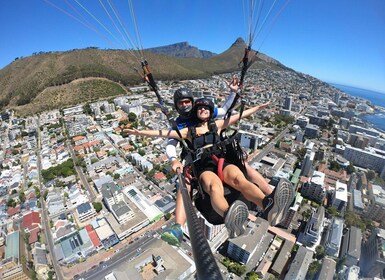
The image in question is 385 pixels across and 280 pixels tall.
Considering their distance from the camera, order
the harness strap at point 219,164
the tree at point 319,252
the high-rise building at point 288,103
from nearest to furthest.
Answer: the harness strap at point 219,164
the tree at point 319,252
the high-rise building at point 288,103

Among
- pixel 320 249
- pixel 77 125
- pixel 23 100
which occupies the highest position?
pixel 23 100

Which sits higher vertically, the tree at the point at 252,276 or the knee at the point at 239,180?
the knee at the point at 239,180

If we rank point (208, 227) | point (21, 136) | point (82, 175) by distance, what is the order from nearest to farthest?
point (208, 227) < point (82, 175) < point (21, 136)

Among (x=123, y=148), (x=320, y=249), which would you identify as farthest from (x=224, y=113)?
(x=123, y=148)

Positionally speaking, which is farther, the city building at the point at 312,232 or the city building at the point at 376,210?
the city building at the point at 376,210

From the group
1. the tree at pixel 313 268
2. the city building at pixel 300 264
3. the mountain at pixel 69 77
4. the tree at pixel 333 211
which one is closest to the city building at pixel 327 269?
the tree at pixel 313 268

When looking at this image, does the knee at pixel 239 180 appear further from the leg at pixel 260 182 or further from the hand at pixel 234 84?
the hand at pixel 234 84

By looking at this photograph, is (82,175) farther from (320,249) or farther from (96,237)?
(320,249)
